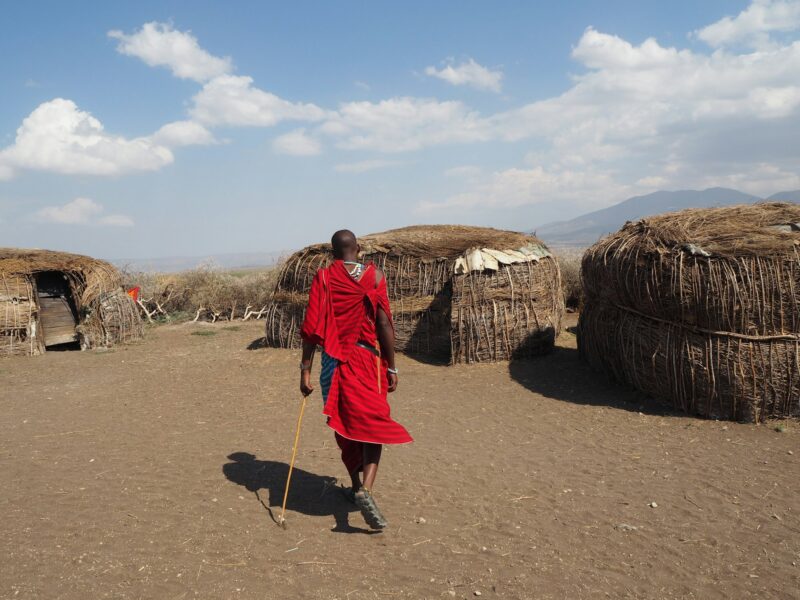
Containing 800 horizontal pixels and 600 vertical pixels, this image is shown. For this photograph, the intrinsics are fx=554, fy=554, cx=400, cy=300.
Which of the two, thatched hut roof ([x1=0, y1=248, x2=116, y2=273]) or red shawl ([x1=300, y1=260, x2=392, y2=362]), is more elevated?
thatched hut roof ([x1=0, y1=248, x2=116, y2=273])

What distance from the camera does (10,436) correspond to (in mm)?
6246

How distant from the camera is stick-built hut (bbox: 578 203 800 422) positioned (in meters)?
5.69

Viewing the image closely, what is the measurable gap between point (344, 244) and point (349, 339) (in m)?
0.67

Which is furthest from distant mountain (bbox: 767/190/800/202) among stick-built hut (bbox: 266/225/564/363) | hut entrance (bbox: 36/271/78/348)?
hut entrance (bbox: 36/271/78/348)

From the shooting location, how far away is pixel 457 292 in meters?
9.18

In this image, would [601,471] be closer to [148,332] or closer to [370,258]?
[370,258]

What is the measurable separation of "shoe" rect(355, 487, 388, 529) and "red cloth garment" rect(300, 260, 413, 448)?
40 centimetres

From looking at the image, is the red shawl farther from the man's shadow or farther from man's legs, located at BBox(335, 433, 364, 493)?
the man's shadow

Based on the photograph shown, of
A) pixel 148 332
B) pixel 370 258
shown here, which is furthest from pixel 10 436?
pixel 148 332

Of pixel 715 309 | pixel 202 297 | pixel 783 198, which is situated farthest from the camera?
pixel 783 198

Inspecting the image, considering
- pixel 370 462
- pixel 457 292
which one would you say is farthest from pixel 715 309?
pixel 370 462

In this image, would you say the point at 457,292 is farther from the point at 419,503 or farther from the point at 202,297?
the point at 202,297

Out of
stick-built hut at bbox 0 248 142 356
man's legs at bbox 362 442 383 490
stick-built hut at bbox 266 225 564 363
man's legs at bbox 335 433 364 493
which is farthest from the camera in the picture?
stick-built hut at bbox 0 248 142 356

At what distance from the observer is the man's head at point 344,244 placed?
3893 mm
